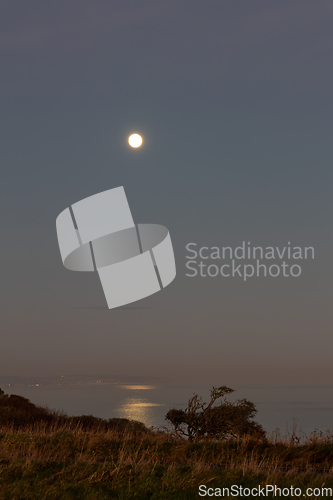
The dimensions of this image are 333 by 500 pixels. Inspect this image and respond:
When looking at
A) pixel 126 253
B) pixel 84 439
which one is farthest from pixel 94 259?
pixel 84 439

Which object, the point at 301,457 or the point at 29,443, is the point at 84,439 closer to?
the point at 29,443

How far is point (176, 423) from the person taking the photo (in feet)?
124

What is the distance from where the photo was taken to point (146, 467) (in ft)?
43.2

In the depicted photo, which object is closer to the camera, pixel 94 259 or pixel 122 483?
pixel 122 483

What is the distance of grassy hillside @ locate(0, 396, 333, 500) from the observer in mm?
11695

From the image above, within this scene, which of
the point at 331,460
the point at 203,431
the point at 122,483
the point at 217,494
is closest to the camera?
the point at 217,494

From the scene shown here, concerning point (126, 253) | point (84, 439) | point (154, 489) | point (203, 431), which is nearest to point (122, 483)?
point (154, 489)

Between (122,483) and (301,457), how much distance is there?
697 cm

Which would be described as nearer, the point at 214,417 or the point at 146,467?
the point at 146,467

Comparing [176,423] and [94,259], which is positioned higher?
[94,259]

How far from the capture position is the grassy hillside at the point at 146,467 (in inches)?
460

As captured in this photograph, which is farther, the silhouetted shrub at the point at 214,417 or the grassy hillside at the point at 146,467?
the silhouetted shrub at the point at 214,417

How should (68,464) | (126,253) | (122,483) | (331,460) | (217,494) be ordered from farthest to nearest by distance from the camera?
(126,253)
(331,460)
(68,464)
(122,483)
(217,494)

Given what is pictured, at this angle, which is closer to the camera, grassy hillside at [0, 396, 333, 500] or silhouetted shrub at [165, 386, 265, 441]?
grassy hillside at [0, 396, 333, 500]
